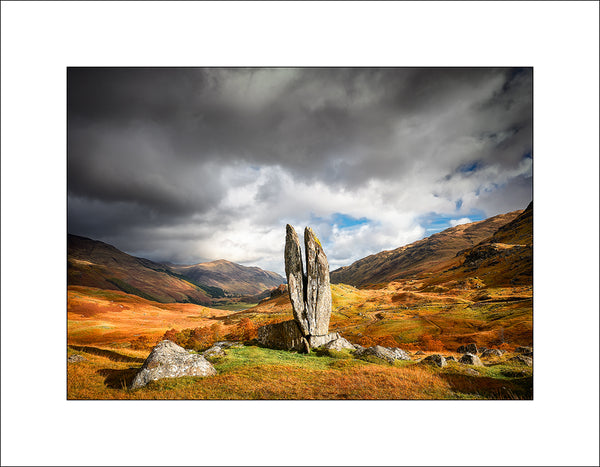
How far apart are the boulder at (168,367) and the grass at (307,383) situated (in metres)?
0.28

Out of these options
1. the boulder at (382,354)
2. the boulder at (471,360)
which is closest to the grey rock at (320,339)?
the boulder at (382,354)

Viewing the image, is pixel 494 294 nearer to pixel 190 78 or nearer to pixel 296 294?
pixel 296 294

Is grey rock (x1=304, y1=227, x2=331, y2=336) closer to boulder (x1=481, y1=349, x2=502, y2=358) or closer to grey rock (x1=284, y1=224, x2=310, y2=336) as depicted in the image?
grey rock (x1=284, y1=224, x2=310, y2=336)

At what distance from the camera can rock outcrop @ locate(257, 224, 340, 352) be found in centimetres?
1313

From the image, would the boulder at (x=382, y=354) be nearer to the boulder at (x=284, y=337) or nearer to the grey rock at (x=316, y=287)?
the grey rock at (x=316, y=287)

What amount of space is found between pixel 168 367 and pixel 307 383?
564 centimetres

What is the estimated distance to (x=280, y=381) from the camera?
8.30 m

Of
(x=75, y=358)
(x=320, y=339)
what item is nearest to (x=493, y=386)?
(x=320, y=339)

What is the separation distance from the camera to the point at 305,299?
13.5 metres

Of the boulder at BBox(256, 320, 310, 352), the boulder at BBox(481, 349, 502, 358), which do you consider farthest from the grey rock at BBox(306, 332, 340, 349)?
the boulder at BBox(481, 349, 502, 358)

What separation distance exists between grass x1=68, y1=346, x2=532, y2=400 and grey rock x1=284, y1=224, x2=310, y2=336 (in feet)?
10.9

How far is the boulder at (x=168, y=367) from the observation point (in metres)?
7.98

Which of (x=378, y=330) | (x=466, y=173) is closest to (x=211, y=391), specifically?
(x=466, y=173)
